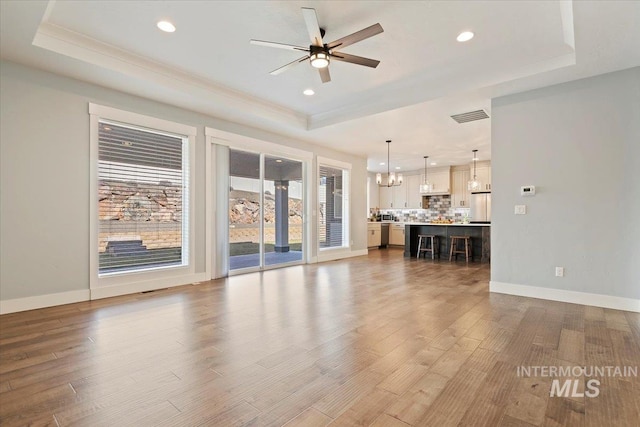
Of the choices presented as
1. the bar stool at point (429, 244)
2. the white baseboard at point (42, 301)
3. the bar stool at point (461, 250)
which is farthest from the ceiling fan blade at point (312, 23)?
the bar stool at point (429, 244)

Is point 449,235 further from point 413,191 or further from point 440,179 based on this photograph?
point 413,191

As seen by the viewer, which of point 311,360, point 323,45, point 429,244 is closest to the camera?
point 311,360

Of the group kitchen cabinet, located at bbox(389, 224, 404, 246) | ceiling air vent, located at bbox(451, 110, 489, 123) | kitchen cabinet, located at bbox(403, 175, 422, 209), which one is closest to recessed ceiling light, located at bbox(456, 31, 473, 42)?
ceiling air vent, located at bbox(451, 110, 489, 123)

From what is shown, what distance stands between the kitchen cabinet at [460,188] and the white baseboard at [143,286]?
8.39 metres

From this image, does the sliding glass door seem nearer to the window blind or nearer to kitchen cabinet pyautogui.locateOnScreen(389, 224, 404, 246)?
the window blind

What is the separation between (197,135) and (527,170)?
5.03 meters

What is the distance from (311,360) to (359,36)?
276cm

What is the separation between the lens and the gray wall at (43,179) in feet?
11.1

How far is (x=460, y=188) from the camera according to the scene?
1007 cm

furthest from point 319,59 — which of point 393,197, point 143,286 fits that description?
point 393,197

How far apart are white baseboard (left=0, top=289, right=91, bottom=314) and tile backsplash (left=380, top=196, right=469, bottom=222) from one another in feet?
32.2

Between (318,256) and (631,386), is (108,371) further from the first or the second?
(318,256)

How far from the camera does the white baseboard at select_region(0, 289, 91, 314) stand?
3.36 meters

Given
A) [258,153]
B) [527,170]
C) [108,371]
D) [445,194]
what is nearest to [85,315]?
[108,371]
